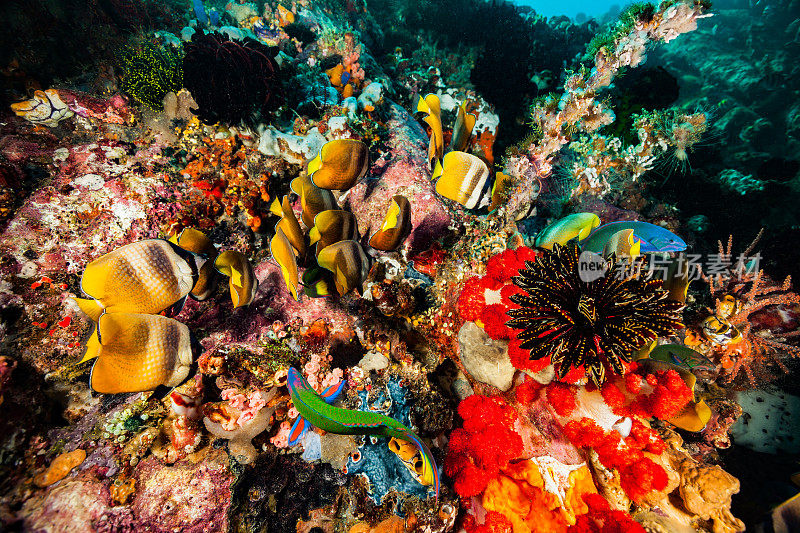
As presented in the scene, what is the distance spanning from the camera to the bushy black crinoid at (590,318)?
88.8 inches

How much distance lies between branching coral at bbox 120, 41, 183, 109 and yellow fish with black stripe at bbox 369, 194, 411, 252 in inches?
170

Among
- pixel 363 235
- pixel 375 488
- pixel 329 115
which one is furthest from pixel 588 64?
pixel 375 488

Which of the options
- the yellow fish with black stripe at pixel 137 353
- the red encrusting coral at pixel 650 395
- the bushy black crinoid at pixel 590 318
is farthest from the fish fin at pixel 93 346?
the red encrusting coral at pixel 650 395

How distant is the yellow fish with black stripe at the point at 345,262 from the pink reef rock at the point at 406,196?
3.67 ft

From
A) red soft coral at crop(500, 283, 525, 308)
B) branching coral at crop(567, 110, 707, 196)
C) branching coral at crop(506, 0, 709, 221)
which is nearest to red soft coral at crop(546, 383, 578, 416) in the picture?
red soft coral at crop(500, 283, 525, 308)

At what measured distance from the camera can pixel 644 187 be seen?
552cm

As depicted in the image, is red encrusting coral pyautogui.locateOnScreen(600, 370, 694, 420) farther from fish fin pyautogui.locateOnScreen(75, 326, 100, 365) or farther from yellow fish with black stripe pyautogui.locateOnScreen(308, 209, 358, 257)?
fish fin pyautogui.locateOnScreen(75, 326, 100, 365)

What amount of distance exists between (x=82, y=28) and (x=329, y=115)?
5726 mm

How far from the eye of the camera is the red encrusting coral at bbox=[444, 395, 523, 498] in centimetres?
242

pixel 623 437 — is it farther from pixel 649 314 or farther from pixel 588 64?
pixel 588 64

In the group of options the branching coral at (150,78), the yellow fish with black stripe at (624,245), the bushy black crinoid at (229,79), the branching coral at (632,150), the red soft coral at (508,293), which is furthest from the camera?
the branching coral at (632,150)

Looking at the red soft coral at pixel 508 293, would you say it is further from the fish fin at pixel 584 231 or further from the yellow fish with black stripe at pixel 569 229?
the fish fin at pixel 584 231

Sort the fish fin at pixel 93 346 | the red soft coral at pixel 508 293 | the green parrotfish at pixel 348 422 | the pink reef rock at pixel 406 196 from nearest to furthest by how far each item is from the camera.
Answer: the fish fin at pixel 93 346
the green parrotfish at pixel 348 422
the red soft coral at pixel 508 293
the pink reef rock at pixel 406 196

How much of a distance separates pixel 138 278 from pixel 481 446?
9.80ft
